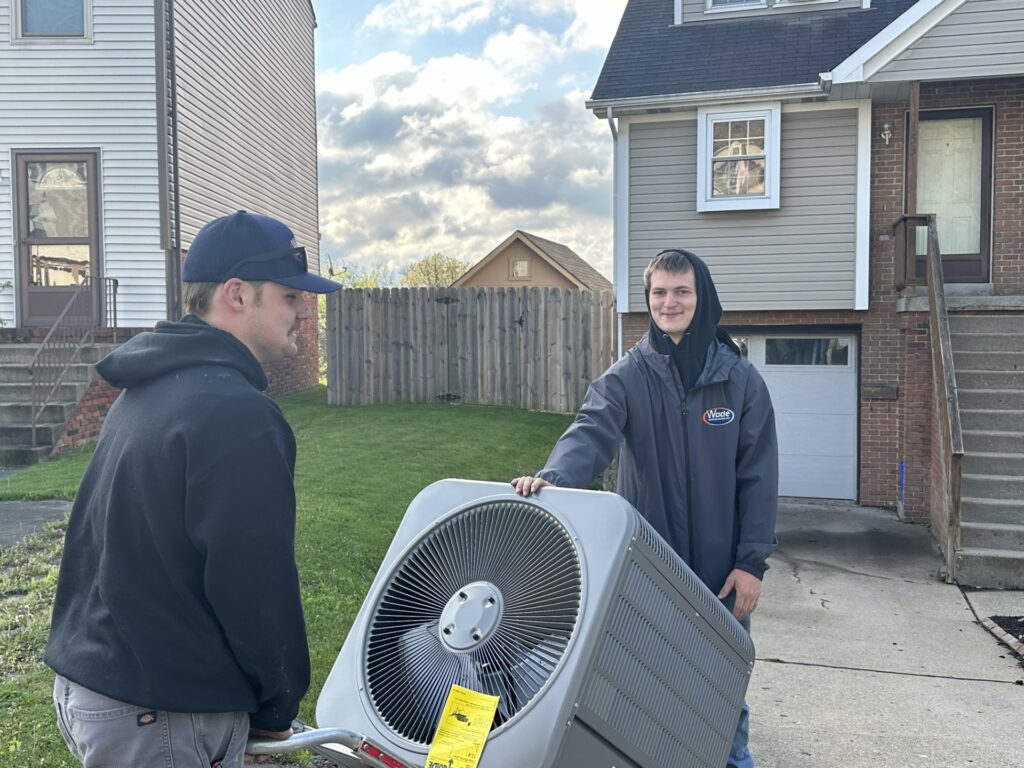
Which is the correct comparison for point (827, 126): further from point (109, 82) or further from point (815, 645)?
point (109, 82)

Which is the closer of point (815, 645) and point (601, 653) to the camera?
point (601, 653)

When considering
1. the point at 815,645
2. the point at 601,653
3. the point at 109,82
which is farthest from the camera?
the point at 109,82

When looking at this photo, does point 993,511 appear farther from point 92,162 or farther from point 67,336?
point 92,162

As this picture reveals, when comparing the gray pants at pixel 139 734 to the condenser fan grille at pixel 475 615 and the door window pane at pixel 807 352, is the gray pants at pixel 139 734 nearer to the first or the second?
the condenser fan grille at pixel 475 615

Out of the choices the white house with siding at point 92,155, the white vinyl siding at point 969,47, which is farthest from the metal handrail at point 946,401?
the white house with siding at point 92,155

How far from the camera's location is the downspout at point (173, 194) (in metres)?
12.9

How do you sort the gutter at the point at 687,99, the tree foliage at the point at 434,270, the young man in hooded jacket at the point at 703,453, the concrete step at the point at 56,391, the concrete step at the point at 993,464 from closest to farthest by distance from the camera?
the young man in hooded jacket at the point at 703,453 → the concrete step at the point at 993,464 → the gutter at the point at 687,99 → the concrete step at the point at 56,391 → the tree foliage at the point at 434,270

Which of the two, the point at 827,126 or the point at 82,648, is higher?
the point at 827,126

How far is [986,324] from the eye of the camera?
9.58 metres

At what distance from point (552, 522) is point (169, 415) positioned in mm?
726

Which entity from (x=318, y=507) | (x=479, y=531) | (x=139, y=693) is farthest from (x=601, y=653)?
(x=318, y=507)

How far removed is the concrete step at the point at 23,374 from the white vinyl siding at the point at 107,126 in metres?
1.86

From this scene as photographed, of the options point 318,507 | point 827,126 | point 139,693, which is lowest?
point 318,507

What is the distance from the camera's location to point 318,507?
7.29m
